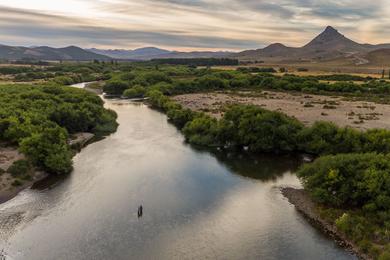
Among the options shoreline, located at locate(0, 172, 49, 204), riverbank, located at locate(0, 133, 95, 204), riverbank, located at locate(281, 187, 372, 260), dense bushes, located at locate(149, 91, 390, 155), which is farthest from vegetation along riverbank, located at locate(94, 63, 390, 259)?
riverbank, located at locate(0, 133, 95, 204)

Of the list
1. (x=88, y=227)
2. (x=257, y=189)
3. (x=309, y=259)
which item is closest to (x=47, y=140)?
(x=88, y=227)

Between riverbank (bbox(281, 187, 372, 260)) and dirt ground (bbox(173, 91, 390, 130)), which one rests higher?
dirt ground (bbox(173, 91, 390, 130))

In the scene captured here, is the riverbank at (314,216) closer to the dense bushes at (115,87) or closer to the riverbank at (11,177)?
the riverbank at (11,177)

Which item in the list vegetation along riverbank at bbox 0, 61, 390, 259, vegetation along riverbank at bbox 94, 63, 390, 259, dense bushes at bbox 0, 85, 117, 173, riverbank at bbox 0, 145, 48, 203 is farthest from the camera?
dense bushes at bbox 0, 85, 117, 173

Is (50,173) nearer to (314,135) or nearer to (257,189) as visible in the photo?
(257,189)

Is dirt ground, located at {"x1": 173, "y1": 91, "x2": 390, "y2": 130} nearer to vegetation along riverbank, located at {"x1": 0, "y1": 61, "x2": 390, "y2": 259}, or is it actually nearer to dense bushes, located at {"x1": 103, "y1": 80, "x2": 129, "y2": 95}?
vegetation along riverbank, located at {"x1": 0, "y1": 61, "x2": 390, "y2": 259}

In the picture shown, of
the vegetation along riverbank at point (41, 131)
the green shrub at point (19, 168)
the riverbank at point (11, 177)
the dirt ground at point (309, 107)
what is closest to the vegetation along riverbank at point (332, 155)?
the dirt ground at point (309, 107)
